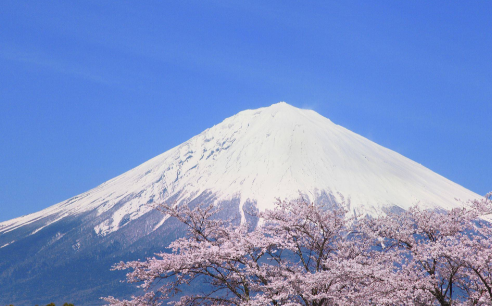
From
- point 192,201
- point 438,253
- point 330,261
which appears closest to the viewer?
point 438,253

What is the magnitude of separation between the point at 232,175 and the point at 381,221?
181m

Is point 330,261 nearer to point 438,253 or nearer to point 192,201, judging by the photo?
point 438,253

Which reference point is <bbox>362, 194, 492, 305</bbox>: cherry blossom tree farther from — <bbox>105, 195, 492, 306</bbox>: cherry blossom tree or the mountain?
the mountain

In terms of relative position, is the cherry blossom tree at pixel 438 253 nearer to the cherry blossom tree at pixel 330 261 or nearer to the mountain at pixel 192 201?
the cherry blossom tree at pixel 330 261

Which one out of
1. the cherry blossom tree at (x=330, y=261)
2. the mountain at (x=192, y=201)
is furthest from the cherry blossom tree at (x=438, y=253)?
the mountain at (x=192, y=201)

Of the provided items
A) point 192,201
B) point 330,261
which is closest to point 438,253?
point 330,261

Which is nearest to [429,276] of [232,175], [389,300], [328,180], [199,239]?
[389,300]

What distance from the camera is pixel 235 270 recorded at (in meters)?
14.3

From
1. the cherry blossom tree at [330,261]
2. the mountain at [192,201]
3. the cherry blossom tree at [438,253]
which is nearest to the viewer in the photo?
the cherry blossom tree at [438,253]

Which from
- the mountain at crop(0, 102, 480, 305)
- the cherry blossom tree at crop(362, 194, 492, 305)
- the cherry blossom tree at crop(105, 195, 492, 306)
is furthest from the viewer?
the mountain at crop(0, 102, 480, 305)

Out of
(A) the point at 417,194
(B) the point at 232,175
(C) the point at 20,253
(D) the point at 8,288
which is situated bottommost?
(D) the point at 8,288

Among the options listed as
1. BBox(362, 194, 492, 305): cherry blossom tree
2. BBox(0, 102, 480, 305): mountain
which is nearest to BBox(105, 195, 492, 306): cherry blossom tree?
BBox(362, 194, 492, 305): cherry blossom tree

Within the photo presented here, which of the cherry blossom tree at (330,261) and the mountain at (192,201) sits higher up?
the mountain at (192,201)

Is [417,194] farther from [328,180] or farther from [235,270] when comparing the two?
[235,270]
